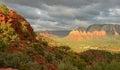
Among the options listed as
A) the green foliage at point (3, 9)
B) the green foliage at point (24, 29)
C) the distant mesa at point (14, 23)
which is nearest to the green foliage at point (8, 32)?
the distant mesa at point (14, 23)

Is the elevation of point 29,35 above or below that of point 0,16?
below

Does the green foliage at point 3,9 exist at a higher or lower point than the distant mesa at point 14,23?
higher

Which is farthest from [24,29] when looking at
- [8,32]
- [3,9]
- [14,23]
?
[8,32]

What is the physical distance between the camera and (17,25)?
2125 inches

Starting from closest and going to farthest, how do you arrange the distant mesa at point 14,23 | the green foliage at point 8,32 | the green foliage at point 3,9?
the green foliage at point 8,32, the distant mesa at point 14,23, the green foliage at point 3,9

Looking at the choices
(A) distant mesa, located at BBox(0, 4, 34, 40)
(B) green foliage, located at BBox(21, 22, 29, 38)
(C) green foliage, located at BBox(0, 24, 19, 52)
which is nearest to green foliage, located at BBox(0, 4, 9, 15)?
(A) distant mesa, located at BBox(0, 4, 34, 40)

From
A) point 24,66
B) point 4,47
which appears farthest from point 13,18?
point 24,66

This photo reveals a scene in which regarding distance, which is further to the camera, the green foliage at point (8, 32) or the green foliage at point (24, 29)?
the green foliage at point (24, 29)

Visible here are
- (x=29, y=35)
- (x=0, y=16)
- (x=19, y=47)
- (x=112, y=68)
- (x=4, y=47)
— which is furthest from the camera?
(x=29, y=35)

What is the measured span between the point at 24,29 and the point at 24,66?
36.3 metres

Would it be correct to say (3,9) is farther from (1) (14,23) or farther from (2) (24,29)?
(2) (24,29)

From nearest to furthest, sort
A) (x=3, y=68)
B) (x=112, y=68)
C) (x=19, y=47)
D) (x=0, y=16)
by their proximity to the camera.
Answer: (x=3, y=68), (x=112, y=68), (x=19, y=47), (x=0, y=16)

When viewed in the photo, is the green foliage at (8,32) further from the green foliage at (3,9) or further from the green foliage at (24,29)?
the green foliage at (3,9)

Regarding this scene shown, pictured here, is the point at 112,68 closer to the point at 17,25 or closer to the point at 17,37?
the point at 17,37
